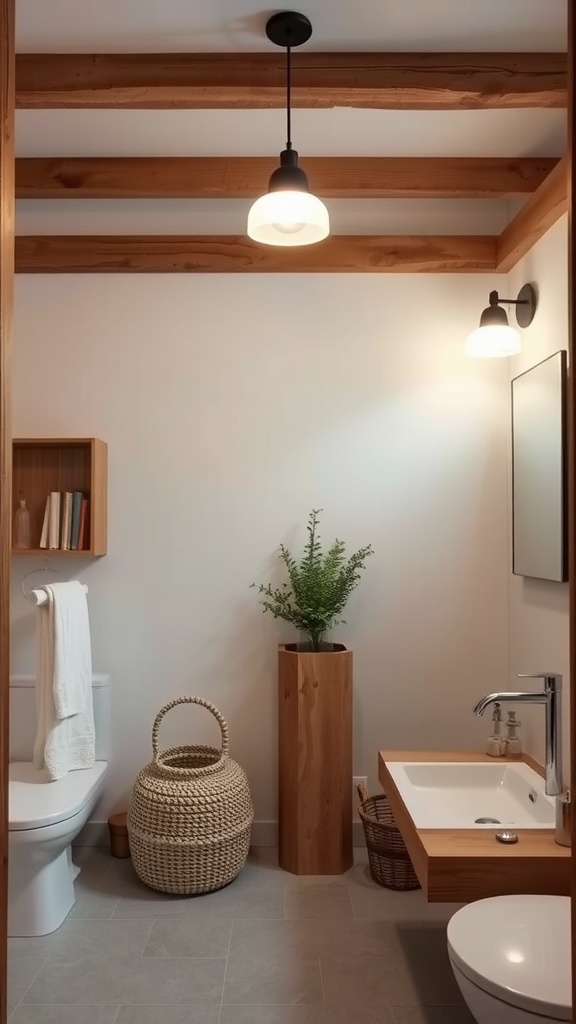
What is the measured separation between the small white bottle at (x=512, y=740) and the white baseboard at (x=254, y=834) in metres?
0.81

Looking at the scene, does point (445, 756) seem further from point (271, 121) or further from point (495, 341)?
point (271, 121)

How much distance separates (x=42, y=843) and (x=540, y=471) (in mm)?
2138

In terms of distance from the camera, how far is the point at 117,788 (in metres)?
3.39

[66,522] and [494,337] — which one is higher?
[494,337]

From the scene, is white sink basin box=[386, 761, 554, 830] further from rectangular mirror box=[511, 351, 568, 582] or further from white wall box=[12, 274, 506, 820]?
rectangular mirror box=[511, 351, 568, 582]

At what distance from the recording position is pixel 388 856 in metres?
2.96

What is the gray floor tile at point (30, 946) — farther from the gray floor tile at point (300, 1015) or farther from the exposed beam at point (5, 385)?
the exposed beam at point (5, 385)

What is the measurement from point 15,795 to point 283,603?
1.24 metres

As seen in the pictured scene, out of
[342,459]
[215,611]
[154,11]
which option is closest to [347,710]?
[215,611]

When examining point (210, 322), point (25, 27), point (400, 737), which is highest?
point (25, 27)

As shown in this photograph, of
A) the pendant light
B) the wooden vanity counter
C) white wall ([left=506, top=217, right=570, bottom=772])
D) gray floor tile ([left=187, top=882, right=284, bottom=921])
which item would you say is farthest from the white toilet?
the pendant light

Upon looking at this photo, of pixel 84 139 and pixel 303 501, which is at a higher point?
pixel 84 139

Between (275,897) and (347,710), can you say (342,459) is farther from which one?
(275,897)


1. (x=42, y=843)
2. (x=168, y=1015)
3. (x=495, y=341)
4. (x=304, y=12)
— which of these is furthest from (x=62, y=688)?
(x=304, y=12)
